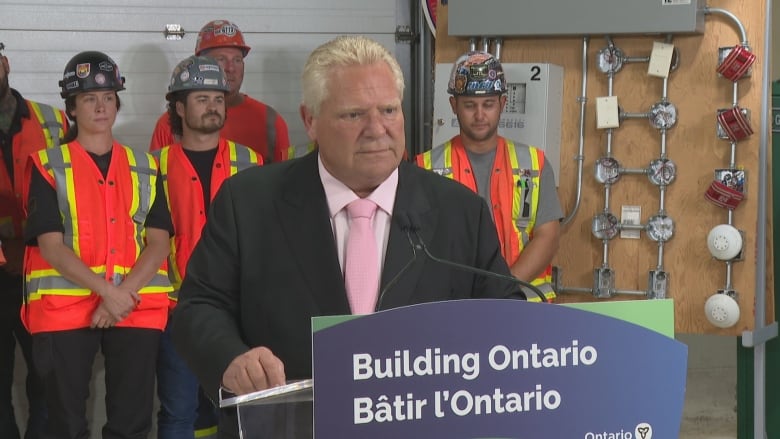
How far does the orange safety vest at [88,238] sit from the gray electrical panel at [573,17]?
5.63 ft

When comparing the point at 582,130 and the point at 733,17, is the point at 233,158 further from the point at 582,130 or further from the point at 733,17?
the point at 733,17

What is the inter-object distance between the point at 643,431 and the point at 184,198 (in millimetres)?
3052

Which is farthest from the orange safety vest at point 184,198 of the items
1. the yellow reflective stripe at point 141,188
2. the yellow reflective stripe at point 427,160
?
the yellow reflective stripe at point 427,160

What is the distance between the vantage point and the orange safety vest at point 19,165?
441 centimetres

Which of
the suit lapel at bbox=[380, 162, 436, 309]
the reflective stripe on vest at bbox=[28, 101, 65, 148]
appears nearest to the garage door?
the reflective stripe on vest at bbox=[28, 101, 65, 148]

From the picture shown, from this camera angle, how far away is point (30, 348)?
4.42 metres

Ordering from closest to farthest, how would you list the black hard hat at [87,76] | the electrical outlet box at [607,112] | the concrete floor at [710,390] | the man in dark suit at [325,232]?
the man in dark suit at [325,232] < the black hard hat at [87,76] < the electrical outlet box at [607,112] < the concrete floor at [710,390]

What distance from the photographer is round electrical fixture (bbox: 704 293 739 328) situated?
4.34m

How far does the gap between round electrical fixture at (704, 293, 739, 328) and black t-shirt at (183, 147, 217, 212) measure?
2.16 metres

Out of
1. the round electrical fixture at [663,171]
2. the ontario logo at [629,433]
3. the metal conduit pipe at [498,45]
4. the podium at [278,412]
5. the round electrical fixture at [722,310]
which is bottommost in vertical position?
the round electrical fixture at [722,310]

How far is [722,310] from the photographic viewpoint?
4.35m

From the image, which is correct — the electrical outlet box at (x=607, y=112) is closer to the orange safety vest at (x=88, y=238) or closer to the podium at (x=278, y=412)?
the orange safety vest at (x=88, y=238)

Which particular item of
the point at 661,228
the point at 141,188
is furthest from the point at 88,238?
the point at 661,228

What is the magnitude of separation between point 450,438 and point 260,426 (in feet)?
0.89
